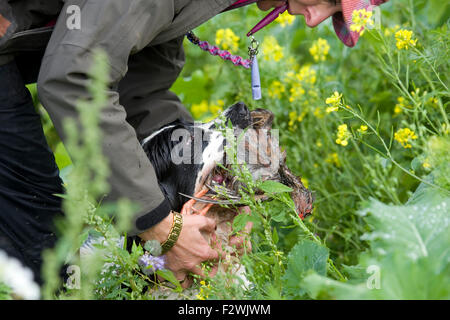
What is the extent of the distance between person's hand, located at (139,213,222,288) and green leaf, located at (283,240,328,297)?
0.37 metres

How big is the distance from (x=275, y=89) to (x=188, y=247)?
1.27 metres

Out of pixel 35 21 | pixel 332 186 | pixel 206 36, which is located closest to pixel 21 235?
pixel 35 21

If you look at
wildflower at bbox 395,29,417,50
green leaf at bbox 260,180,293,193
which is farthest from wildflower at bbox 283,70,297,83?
green leaf at bbox 260,180,293,193

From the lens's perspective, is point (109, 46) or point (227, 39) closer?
point (109, 46)

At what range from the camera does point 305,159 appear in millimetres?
2799

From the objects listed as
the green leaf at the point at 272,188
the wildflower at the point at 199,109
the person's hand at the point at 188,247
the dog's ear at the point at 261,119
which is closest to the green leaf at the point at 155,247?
the person's hand at the point at 188,247

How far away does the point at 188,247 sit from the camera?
172 cm

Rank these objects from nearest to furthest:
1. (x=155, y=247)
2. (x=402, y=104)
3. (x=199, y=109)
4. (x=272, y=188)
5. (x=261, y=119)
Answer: (x=272, y=188)
(x=155, y=247)
(x=261, y=119)
(x=402, y=104)
(x=199, y=109)

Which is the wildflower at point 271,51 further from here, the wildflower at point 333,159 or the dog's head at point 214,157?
the dog's head at point 214,157

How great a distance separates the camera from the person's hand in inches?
67.2

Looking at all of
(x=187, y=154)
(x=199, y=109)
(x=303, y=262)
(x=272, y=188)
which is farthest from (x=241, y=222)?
(x=199, y=109)

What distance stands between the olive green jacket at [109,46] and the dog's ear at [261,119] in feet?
1.19

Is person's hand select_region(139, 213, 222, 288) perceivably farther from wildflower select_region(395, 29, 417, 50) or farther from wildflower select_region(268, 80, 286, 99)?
wildflower select_region(268, 80, 286, 99)

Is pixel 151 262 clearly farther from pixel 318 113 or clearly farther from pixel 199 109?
pixel 199 109
